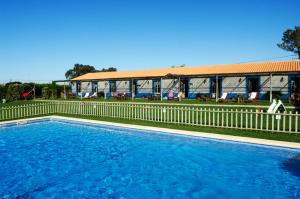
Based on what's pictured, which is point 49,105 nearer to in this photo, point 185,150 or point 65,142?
point 65,142

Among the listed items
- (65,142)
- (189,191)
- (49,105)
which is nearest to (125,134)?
(65,142)

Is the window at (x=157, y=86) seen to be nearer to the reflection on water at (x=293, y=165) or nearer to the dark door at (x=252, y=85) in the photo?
the dark door at (x=252, y=85)

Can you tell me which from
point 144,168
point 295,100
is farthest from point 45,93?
point 144,168

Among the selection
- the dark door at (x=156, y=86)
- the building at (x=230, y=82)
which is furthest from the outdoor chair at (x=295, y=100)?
the dark door at (x=156, y=86)

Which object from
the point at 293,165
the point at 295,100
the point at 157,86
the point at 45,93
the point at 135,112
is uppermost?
the point at 157,86

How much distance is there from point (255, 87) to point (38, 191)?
24.5 m

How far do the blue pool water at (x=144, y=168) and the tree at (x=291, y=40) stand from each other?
48.7m

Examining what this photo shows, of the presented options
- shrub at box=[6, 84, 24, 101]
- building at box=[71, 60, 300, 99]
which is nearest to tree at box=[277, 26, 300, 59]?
building at box=[71, 60, 300, 99]

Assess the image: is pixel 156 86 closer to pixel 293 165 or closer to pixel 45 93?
pixel 45 93

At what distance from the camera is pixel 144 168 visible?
7.48m

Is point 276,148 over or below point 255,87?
below

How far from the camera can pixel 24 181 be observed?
6543 mm

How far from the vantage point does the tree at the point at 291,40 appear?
49.2 m

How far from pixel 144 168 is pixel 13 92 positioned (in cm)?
2929
